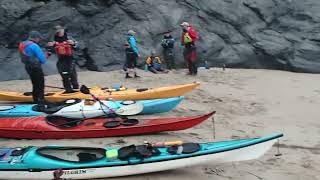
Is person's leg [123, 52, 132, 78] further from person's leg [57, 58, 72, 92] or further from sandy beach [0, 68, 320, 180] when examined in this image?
person's leg [57, 58, 72, 92]

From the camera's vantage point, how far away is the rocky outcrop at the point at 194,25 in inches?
576

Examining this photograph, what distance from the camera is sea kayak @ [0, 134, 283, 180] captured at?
5766 millimetres

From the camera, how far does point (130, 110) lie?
327 inches

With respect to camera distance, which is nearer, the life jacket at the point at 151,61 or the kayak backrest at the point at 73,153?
the kayak backrest at the point at 73,153

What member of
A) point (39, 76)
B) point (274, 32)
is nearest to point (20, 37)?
point (39, 76)

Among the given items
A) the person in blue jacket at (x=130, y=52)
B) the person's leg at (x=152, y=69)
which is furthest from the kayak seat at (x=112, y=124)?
the person's leg at (x=152, y=69)

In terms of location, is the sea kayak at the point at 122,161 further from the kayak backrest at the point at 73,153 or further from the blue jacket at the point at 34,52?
the blue jacket at the point at 34,52

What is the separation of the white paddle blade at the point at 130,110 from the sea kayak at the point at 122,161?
232cm

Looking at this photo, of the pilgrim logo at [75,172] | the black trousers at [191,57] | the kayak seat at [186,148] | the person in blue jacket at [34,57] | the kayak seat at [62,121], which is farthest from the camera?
the black trousers at [191,57]

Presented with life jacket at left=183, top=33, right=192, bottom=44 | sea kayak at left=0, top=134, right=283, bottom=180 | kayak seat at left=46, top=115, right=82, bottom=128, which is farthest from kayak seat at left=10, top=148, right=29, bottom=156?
life jacket at left=183, top=33, right=192, bottom=44

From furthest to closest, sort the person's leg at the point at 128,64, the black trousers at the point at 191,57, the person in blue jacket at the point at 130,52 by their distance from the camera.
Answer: the black trousers at the point at 191,57 < the person's leg at the point at 128,64 < the person in blue jacket at the point at 130,52

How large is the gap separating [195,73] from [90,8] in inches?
188

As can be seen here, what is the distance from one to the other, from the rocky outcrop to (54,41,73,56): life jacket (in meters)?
4.11

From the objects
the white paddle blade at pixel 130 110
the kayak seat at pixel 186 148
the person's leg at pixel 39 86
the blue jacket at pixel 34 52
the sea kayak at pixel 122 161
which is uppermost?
the blue jacket at pixel 34 52
